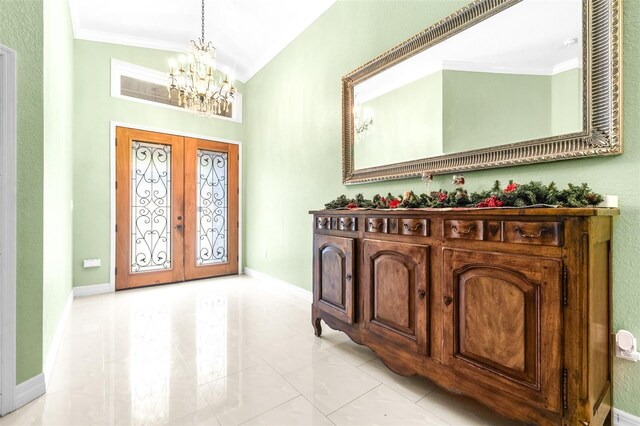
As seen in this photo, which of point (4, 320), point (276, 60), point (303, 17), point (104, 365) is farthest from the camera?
point (276, 60)

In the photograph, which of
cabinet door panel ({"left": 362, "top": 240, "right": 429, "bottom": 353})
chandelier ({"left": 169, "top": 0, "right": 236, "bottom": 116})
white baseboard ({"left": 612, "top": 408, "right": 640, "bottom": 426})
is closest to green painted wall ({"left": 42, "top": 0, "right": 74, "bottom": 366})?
chandelier ({"left": 169, "top": 0, "right": 236, "bottom": 116})

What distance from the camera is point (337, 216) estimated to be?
248 cm

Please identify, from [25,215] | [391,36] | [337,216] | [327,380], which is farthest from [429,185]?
[25,215]

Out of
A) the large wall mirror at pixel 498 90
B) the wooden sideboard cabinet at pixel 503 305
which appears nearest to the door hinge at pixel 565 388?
the wooden sideboard cabinet at pixel 503 305

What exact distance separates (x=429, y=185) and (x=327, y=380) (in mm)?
1655

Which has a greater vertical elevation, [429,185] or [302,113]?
[302,113]

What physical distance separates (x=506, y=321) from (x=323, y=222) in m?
1.57

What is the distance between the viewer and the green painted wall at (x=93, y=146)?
397cm

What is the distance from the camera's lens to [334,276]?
246 cm

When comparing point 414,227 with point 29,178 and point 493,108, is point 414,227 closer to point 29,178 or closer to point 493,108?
point 493,108

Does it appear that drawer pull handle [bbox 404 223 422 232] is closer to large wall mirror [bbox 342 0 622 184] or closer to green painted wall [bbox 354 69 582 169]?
large wall mirror [bbox 342 0 622 184]

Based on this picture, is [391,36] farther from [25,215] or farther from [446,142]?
[25,215]

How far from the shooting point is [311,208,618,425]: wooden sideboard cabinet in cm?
122

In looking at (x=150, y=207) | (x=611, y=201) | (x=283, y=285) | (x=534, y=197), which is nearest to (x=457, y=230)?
(x=534, y=197)
